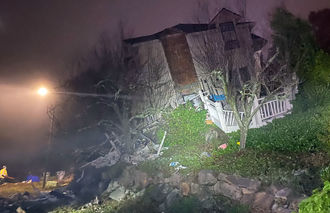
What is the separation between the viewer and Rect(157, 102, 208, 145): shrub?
17031 mm

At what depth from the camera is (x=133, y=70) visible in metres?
22.2

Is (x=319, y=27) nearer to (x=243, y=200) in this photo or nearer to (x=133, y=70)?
(x=133, y=70)

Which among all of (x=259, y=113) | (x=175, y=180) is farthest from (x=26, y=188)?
(x=259, y=113)

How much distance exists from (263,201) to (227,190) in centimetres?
152

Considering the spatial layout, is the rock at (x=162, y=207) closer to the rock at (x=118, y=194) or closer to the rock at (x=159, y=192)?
the rock at (x=159, y=192)

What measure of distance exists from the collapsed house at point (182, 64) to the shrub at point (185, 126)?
0.99 meters

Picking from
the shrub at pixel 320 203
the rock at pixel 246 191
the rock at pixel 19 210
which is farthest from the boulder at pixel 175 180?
the shrub at pixel 320 203

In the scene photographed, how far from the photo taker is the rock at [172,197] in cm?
1148

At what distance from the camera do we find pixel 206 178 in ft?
37.3

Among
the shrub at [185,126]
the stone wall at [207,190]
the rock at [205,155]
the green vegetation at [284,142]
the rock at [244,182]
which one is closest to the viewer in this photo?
the stone wall at [207,190]

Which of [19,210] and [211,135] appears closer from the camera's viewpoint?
[19,210]

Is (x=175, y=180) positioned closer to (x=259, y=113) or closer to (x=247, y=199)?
(x=247, y=199)

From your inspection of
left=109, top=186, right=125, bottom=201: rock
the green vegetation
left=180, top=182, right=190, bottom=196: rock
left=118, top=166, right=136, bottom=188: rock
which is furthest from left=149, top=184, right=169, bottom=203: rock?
left=118, top=166, right=136, bottom=188: rock

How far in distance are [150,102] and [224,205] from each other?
40.5 feet
